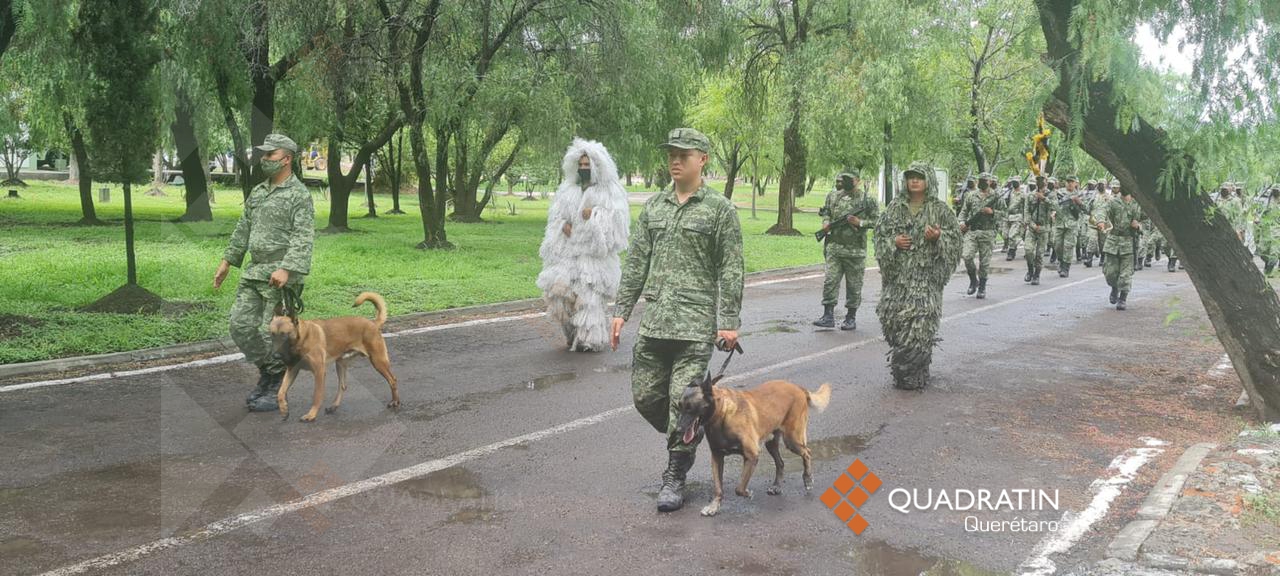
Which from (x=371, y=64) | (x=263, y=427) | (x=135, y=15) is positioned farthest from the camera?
(x=371, y=64)

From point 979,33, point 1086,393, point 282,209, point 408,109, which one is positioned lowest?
point 1086,393

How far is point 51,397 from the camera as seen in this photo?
8.00m

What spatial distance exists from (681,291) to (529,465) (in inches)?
60.8

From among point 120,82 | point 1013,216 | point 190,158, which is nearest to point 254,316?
point 120,82

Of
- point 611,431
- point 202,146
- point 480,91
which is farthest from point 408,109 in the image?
point 611,431

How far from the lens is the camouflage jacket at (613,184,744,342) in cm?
562

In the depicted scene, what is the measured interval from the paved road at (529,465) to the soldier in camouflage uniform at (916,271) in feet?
1.06

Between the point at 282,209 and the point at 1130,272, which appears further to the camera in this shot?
the point at 1130,272

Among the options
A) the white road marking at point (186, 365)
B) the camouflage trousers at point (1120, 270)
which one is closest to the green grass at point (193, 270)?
the white road marking at point (186, 365)

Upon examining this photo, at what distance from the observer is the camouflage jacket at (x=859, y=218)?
1228cm

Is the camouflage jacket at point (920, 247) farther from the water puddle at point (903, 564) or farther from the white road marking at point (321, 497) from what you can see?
the water puddle at point (903, 564)

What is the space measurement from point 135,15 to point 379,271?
646 centimetres

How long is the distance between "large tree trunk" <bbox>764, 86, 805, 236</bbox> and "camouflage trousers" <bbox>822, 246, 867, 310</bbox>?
15.3 meters

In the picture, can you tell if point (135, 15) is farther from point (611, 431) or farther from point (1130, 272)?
point (1130, 272)
